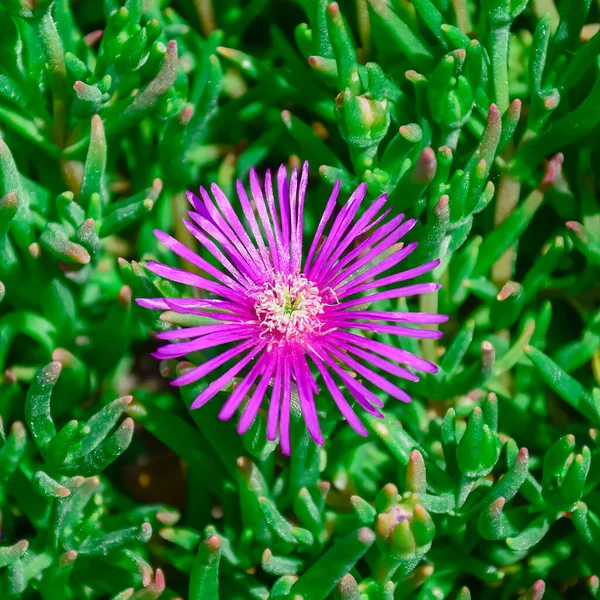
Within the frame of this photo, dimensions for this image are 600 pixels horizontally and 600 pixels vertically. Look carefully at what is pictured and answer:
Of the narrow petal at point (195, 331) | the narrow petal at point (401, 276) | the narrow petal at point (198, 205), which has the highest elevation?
the narrow petal at point (198, 205)

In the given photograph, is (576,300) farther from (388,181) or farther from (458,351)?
(388,181)

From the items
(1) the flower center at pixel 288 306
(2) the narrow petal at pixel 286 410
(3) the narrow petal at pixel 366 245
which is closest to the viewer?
(2) the narrow petal at pixel 286 410

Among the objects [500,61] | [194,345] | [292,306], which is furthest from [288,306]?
[500,61]

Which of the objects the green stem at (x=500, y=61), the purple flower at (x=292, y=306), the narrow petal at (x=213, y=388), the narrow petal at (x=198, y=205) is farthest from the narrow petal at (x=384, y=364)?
the green stem at (x=500, y=61)

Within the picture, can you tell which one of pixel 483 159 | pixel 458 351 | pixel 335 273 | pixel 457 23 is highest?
pixel 457 23

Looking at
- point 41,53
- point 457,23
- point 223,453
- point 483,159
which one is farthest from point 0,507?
point 457,23

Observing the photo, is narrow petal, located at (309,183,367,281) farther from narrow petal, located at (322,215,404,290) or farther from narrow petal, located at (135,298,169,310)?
narrow petal, located at (135,298,169,310)

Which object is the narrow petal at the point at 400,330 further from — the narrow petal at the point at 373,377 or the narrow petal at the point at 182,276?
the narrow petal at the point at 182,276
